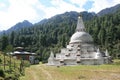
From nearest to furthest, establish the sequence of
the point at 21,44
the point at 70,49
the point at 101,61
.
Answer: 1. the point at 101,61
2. the point at 70,49
3. the point at 21,44

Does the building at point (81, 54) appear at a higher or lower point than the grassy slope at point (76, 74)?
higher

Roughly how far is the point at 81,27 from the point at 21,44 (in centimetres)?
9106

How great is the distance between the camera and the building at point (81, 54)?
3735 inches

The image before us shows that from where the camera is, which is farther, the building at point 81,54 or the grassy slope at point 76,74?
the building at point 81,54

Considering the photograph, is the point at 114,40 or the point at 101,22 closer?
the point at 114,40

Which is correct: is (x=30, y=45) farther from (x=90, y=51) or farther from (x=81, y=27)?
(x=90, y=51)

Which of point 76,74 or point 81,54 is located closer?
point 76,74

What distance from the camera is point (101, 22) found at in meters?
175

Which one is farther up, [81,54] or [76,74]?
[81,54]

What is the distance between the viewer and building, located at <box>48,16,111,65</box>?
311ft

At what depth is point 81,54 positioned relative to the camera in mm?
99375

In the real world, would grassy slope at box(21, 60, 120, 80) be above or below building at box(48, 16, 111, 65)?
below

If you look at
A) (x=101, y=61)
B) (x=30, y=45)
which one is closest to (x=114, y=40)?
(x=101, y=61)

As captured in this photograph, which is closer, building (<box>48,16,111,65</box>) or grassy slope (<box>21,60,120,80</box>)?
grassy slope (<box>21,60,120,80</box>)
